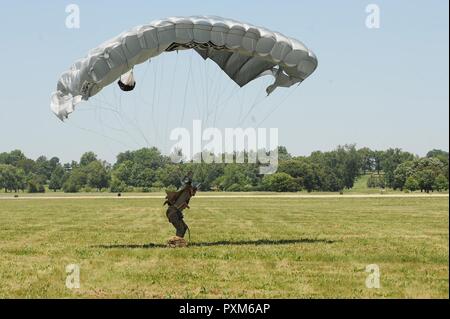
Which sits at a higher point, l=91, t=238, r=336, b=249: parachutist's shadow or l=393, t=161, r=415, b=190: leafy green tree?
l=393, t=161, r=415, b=190: leafy green tree

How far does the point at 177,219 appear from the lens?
21156mm

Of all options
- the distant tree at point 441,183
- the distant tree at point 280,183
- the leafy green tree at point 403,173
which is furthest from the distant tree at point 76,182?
the distant tree at point 441,183

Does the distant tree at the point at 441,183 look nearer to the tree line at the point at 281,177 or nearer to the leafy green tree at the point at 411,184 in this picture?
the tree line at the point at 281,177

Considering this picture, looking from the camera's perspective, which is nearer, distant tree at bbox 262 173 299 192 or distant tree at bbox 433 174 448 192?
distant tree at bbox 433 174 448 192

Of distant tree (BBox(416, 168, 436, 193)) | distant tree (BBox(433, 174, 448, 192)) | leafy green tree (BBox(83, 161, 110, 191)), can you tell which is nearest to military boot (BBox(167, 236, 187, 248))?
distant tree (BBox(433, 174, 448, 192))

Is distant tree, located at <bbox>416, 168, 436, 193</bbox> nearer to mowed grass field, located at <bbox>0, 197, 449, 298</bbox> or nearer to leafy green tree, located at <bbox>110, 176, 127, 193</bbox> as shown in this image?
leafy green tree, located at <bbox>110, 176, 127, 193</bbox>

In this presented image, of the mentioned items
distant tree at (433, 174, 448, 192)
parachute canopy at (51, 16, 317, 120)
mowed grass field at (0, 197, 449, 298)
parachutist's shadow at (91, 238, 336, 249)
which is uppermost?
parachute canopy at (51, 16, 317, 120)

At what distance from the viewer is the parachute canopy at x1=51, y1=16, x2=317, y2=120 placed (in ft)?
62.7

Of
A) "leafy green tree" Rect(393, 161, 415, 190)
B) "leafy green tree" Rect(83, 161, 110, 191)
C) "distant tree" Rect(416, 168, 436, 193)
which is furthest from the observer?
"leafy green tree" Rect(83, 161, 110, 191)

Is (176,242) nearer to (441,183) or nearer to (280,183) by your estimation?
(280,183)

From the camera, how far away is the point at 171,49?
2047cm

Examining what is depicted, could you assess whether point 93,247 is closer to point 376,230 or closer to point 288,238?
point 288,238

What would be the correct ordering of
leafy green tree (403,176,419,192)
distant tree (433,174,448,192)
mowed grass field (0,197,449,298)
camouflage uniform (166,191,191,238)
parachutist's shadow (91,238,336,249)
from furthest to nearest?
leafy green tree (403,176,419,192), distant tree (433,174,448,192), parachutist's shadow (91,238,336,249), camouflage uniform (166,191,191,238), mowed grass field (0,197,449,298)

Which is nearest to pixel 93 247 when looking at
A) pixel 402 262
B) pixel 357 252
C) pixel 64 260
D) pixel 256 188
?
pixel 64 260
